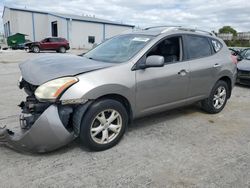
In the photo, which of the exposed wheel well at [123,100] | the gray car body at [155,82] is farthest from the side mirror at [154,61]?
the exposed wheel well at [123,100]

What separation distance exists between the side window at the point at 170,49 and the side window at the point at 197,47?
0.74 ft

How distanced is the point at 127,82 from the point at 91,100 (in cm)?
62

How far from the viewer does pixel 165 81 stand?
4.09 m

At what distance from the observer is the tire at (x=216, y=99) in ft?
17.1

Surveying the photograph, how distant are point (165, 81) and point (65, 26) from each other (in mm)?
36668

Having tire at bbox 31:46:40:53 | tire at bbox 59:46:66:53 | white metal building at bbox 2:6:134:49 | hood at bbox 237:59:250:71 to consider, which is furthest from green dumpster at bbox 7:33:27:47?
hood at bbox 237:59:250:71

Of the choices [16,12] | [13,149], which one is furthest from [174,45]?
[16,12]

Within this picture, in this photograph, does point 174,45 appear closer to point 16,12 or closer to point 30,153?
point 30,153

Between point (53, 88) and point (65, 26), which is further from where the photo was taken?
point (65, 26)

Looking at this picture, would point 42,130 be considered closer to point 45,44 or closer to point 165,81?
point 165,81

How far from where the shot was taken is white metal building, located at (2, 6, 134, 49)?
3841 centimetres

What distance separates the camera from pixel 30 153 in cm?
336

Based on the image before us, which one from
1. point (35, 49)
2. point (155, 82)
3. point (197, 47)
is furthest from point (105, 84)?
point (35, 49)

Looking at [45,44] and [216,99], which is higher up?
[45,44]
